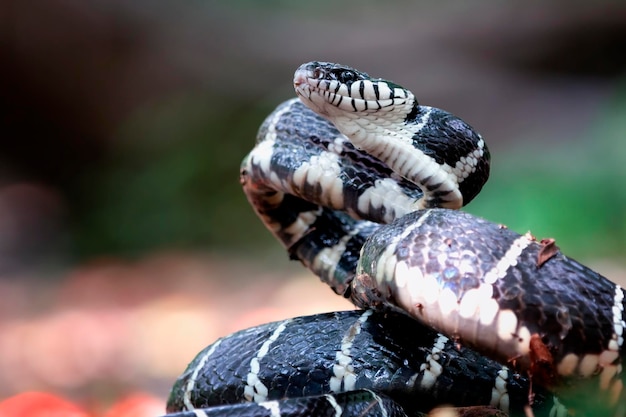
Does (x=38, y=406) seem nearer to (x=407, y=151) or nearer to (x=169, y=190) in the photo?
(x=407, y=151)

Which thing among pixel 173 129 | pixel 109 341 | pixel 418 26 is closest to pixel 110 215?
pixel 173 129

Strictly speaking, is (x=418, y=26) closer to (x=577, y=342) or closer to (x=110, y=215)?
(x=110, y=215)

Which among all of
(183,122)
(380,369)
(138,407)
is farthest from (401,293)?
(183,122)

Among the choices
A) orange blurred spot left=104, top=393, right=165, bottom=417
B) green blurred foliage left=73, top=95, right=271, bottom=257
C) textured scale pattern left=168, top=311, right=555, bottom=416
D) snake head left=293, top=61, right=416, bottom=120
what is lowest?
textured scale pattern left=168, top=311, right=555, bottom=416

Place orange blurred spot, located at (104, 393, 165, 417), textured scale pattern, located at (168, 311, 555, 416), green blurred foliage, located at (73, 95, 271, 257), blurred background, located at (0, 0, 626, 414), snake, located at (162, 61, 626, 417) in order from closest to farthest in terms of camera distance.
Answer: snake, located at (162, 61, 626, 417) < textured scale pattern, located at (168, 311, 555, 416) < orange blurred spot, located at (104, 393, 165, 417) < blurred background, located at (0, 0, 626, 414) < green blurred foliage, located at (73, 95, 271, 257)

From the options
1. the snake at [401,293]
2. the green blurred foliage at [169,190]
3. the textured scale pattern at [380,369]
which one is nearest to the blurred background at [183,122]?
the green blurred foliage at [169,190]

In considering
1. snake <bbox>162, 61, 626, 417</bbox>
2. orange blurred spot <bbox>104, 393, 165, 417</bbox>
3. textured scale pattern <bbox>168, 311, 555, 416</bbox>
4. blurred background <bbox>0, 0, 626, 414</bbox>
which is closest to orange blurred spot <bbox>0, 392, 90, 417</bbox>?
orange blurred spot <bbox>104, 393, 165, 417</bbox>

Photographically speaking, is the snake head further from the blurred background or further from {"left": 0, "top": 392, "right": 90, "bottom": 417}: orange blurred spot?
the blurred background
